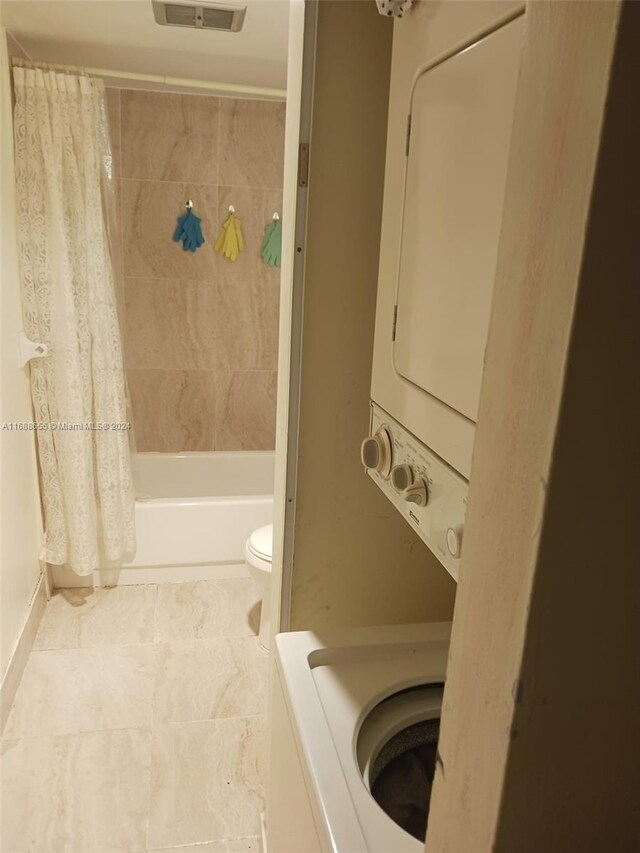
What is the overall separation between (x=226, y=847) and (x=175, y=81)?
2695 mm

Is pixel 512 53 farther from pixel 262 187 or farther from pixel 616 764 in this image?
pixel 262 187

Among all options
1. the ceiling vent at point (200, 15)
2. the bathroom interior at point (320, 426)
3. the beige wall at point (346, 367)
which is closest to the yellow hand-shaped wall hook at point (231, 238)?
the bathroom interior at point (320, 426)

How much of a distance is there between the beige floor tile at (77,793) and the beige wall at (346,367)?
2.91 ft

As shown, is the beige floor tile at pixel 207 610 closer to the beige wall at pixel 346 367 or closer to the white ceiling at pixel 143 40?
the beige wall at pixel 346 367

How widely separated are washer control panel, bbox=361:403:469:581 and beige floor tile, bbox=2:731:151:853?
1.31 metres

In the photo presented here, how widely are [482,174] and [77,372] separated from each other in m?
2.05

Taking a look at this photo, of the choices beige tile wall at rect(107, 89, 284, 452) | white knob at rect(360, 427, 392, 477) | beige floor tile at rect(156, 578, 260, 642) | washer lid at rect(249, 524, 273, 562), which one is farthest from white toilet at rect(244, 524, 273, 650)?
white knob at rect(360, 427, 392, 477)

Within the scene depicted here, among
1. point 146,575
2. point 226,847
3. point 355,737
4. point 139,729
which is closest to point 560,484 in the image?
point 355,737

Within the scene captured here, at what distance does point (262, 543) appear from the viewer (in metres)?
2.41

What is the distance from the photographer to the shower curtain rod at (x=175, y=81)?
229 centimetres

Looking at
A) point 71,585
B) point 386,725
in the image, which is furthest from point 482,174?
point 71,585

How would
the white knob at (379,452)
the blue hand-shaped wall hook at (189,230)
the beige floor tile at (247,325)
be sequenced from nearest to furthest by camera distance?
1. the white knob at (379,452)
2. the blue hand-shaped wall hook at (189,230)
3. the beige floor tile at (247,325)

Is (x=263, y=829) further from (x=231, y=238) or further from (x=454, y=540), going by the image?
(x=231, y=238)

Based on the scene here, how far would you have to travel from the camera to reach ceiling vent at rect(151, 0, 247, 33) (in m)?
1.91
